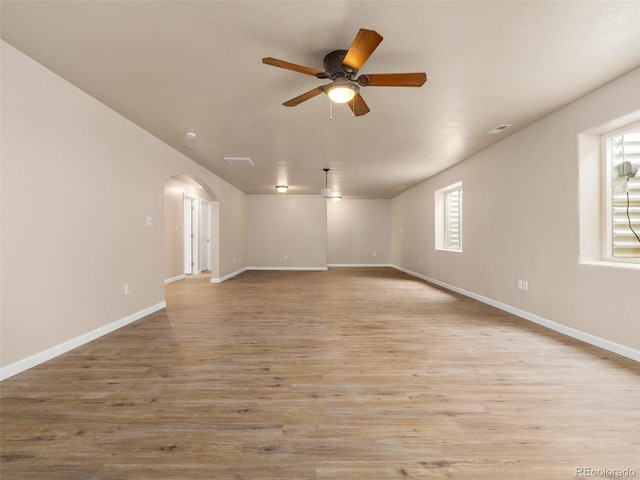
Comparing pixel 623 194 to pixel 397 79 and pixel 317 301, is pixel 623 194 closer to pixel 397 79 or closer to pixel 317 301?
pixel 397 79

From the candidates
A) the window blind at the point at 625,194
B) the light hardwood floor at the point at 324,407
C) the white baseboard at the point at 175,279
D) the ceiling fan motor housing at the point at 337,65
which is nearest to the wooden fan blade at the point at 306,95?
the ceiling fan motor housing at the point at 337,65

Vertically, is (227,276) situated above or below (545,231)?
below

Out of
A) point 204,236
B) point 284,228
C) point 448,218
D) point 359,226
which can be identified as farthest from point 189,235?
point 448,218

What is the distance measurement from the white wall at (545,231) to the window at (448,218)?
765 millimetres

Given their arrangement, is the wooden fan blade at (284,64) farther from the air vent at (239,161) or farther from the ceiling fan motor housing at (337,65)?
the air vent at (239,161)

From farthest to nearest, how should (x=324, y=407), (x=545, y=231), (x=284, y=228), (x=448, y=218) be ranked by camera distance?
(x=284, y=228)
(x=448, y=218)
(x=545, y=231)
(x=324, y=407)

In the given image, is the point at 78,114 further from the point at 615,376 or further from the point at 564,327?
the point at 564,327

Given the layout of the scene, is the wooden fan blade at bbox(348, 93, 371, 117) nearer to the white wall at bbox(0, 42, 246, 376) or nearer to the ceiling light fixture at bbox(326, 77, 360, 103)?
the ceiling light fixture at bbox(326, 77, 360, 103)

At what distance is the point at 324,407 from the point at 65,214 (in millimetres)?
2873

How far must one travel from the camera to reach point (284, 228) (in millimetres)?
9914

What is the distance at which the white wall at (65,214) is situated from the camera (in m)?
2.26

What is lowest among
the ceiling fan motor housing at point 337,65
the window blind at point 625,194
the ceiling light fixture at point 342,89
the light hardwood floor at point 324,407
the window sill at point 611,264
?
the light hardwood floor at point 324,407

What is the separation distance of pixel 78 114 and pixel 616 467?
4666 mm

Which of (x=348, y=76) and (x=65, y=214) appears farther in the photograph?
(x=65, y=214)
